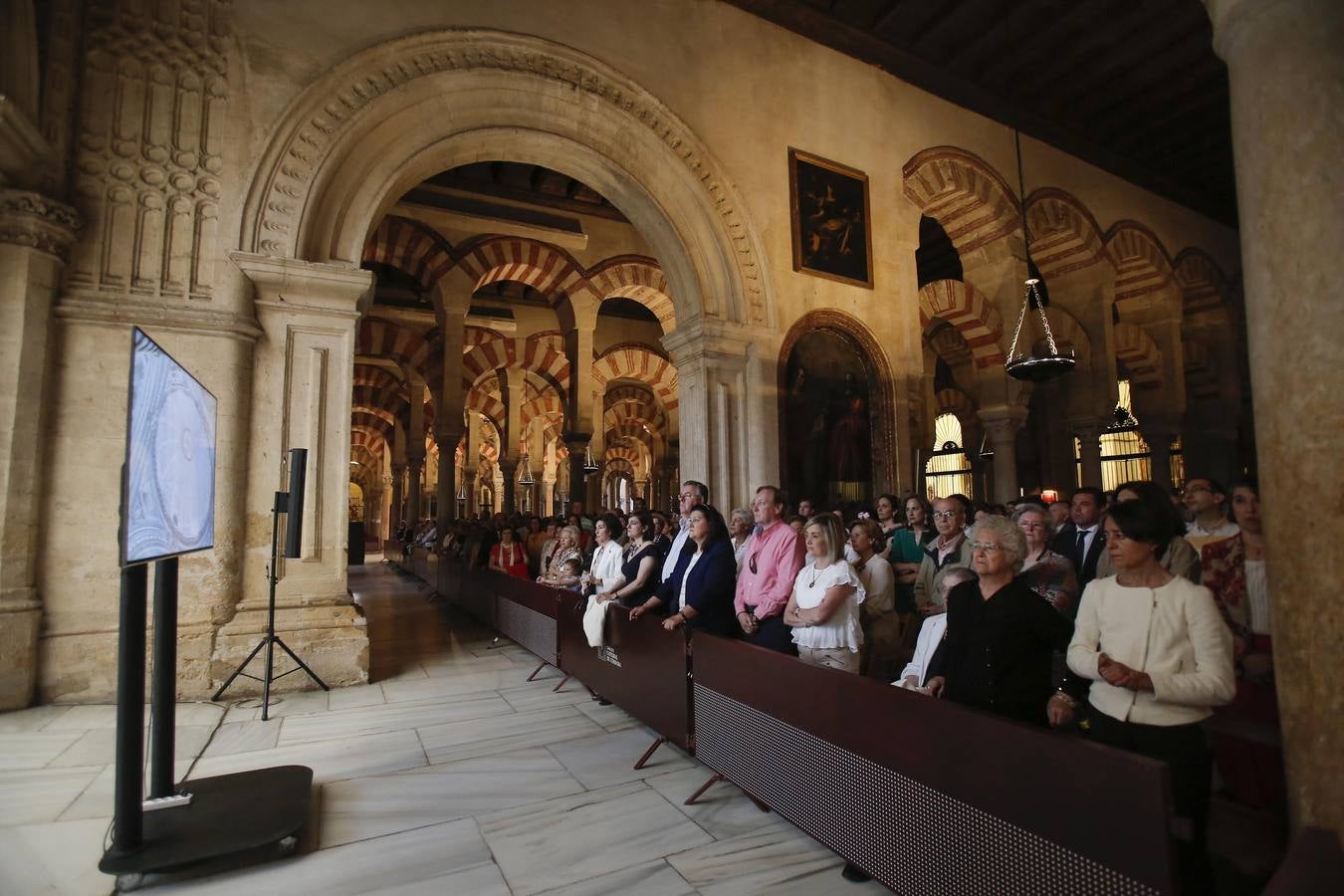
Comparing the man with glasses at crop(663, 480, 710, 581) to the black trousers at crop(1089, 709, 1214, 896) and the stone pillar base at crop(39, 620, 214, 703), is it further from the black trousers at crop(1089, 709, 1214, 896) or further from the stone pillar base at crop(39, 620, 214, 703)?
the stone pillar base at crop(39, 620, 214, 703)

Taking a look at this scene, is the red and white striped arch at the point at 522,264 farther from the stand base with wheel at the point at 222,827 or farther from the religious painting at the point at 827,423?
the stand base with wheel at the point at 222,827

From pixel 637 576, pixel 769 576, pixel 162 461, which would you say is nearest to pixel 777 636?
pixel 769 576

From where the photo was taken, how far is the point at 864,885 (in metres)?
2.12

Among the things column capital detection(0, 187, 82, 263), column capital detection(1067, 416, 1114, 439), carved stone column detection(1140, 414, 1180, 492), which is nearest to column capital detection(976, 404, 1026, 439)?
column capital detection(1067, 416, 1114, 439)

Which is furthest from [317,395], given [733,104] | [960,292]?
[960,292]

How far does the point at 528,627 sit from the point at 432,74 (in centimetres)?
431

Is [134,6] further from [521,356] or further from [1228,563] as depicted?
[521,356]

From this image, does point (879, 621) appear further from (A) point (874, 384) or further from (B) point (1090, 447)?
(B) point (1090, 447)

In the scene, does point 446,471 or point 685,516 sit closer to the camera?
point 685,516

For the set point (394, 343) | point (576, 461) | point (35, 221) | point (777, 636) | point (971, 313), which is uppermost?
point (394, 343)

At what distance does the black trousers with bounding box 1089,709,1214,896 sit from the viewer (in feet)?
5.21

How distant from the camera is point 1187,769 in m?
1.65

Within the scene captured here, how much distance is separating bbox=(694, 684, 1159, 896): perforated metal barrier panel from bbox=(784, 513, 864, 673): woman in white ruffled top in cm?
47

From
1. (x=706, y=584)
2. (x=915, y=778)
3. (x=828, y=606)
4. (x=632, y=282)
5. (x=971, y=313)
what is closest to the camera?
(x=915, y=778)
